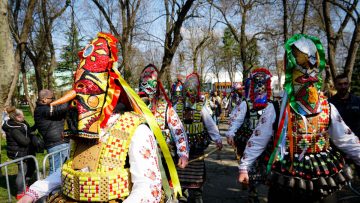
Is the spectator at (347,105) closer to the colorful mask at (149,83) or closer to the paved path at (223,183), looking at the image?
the paved path at (223,183)

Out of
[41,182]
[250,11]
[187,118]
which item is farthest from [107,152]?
[250,11]

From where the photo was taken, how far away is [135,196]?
194 centimetres

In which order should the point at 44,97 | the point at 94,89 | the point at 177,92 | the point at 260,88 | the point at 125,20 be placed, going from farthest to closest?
the point at 125,20 → the point at 177,92 → the point at 260,88 → the point at 44,97 → the point at 94,89

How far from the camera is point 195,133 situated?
5.33 m

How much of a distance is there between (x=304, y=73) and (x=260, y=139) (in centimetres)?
72

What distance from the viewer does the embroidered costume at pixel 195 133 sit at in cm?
489

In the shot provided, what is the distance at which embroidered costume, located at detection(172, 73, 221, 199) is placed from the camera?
4887mm

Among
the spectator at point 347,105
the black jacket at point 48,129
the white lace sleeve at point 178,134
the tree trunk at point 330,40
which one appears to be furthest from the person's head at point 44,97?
the tree trunk at point 330,40

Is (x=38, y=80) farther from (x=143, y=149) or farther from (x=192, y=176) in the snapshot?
(x=143, y=149)

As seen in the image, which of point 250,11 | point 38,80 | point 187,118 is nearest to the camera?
point 187,118

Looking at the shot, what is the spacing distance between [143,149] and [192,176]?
298cm

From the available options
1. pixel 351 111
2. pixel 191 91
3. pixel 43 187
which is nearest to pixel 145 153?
pixel 43 187

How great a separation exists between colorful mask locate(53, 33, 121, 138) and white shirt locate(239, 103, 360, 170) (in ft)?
4.79

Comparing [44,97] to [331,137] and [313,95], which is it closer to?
[313,95]
